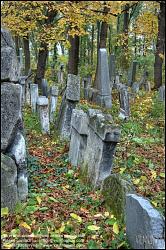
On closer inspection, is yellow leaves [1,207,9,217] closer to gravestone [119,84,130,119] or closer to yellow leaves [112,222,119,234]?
yellow leaves [112,222,119,234]

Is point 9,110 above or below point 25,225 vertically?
above

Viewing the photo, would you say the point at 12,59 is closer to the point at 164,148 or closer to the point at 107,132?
the point at 107,132

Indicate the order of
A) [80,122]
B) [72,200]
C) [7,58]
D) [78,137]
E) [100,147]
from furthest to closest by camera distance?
[78,137]
[80,122]
[100,147]
[72,200]
[7,58]

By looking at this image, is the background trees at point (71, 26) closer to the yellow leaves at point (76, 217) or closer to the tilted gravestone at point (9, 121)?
the tilted gravestone at point (9, 121)

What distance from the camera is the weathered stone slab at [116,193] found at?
16.8 ft

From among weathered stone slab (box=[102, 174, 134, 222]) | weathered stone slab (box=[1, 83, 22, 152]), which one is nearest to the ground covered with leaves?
weathered stone slab (box=[102, 174, 134, 222])

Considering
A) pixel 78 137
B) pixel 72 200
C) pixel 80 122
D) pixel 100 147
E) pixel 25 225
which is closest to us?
pixel 25 225


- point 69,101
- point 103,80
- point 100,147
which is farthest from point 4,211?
point 103,80

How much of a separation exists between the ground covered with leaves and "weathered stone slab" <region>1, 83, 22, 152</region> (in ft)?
→ 3.30

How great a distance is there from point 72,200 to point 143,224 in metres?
1.96

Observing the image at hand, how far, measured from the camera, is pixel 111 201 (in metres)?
5.54

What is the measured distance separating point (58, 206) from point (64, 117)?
179 inches

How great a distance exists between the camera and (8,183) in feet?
17.7

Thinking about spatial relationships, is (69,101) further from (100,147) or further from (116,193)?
(116,193)
